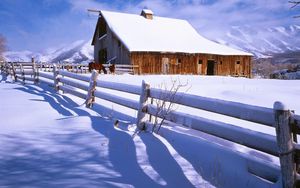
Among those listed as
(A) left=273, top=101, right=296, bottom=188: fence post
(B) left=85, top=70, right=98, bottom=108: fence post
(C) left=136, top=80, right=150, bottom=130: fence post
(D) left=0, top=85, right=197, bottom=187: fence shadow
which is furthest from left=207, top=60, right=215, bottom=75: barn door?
(A) left=273, top=101, right=296, bottom=188: fence post

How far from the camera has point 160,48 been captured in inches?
1243

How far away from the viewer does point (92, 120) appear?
22.8 feet

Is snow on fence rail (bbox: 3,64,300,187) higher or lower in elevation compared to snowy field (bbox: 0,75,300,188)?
higher

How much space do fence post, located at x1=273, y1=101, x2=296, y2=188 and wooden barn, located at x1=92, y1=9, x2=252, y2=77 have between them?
27.0 metres

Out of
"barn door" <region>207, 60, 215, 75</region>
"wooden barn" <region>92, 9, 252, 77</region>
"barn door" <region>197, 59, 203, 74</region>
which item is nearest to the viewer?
"wooden barn" <region>92, 9, 252, 77</region>

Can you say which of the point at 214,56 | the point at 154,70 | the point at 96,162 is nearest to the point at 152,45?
the point at 154,70

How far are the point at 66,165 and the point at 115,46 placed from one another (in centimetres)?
3004

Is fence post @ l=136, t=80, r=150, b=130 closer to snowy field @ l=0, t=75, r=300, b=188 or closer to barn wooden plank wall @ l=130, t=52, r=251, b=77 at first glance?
snowy field @ l=0, t=75, r=300, b=188

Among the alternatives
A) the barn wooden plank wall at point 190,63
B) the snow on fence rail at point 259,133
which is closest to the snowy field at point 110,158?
the snow on fence rail at point 259,133

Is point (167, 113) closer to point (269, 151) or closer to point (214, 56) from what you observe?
point (269, 151)

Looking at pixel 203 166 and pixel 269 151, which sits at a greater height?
pixel 269 151

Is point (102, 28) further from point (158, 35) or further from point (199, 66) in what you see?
point (199, 66)

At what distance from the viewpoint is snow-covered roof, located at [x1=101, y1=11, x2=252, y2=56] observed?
31750 millimetres

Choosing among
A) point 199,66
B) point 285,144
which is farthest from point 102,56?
point 285,144
